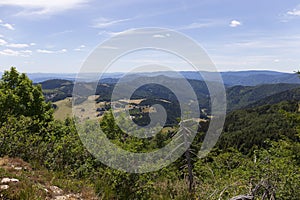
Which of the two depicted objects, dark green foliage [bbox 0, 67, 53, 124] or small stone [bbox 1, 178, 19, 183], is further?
dark green foliage [bbox 0, 67, 53, 124]

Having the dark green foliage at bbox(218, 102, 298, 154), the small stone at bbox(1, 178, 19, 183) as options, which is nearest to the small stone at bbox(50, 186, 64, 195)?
the small stone at bbox(1, 178, 19, 183)

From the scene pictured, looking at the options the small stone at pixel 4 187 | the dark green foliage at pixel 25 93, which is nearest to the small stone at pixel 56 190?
the small stone at pixel 4 187

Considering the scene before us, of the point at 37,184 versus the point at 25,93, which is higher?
the point at 25,93

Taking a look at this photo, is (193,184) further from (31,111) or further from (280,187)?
(31,111)

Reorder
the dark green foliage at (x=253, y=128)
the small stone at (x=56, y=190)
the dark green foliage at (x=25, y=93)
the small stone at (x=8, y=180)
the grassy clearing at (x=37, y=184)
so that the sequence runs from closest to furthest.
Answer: the grassy clearing at (x=37, y=184) < the small stone at (x=8, y=180) < the small stone at (x=56, y=190) < the dark green foliage at (x=25, y=93) < the dark green foliage at (x=253, y=128)

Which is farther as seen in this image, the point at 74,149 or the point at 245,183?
the point at 74,149

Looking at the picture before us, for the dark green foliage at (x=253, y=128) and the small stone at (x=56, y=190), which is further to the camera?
the dark green foliage at (x=253, y=128)

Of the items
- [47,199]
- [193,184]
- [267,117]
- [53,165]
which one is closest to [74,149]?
[53,165]

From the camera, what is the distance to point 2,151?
722 centimetres

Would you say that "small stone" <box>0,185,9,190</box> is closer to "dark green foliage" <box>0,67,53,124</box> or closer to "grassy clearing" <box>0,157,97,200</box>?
"grassy clearing" <box>0,157,97,200</box>

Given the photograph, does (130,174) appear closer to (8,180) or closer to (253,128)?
(8,180)

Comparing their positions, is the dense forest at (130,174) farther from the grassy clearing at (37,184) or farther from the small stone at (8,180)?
the small stone at (8,180)

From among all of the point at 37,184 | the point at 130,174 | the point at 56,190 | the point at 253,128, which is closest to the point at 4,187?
the point at 37,184

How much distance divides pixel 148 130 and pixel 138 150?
52.7 inches
